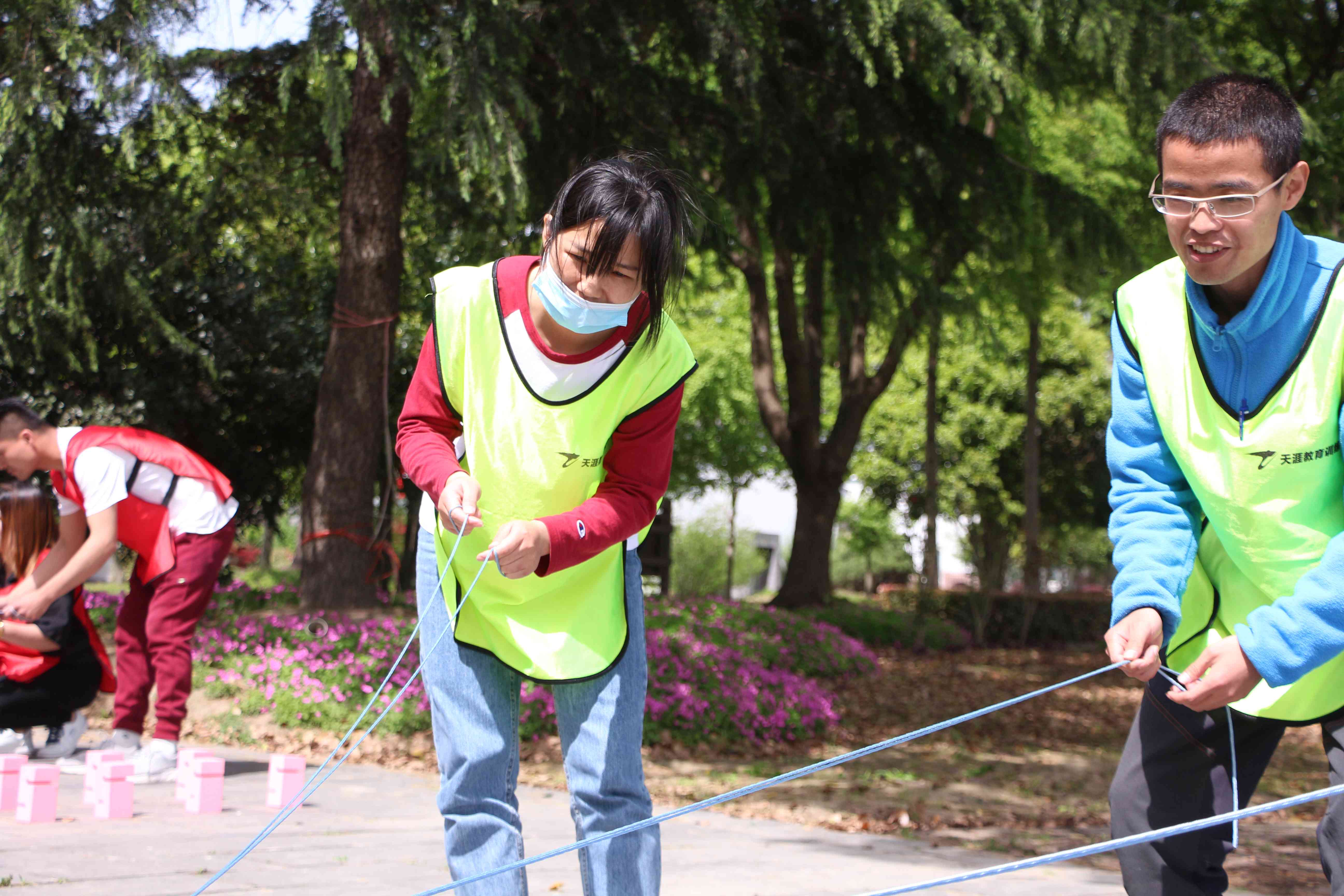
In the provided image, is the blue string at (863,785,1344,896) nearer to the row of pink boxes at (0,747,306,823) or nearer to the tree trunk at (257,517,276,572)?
the row of pink boxes at (0,747,306,823)

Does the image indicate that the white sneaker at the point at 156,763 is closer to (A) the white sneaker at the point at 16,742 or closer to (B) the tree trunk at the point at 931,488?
(A) the white sneaker at the point at 16,742

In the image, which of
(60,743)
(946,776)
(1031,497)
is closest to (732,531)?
(1031,497)

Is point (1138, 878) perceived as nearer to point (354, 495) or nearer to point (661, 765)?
point (661, 765)

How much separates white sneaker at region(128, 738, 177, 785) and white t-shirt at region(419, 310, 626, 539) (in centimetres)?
366

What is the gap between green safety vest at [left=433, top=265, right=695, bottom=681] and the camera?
A: 2.46 meters

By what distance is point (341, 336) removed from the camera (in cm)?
877

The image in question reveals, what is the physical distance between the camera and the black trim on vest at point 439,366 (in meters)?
2.51

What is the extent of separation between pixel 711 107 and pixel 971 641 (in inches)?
449

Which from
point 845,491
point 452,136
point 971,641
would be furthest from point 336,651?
point 845,491

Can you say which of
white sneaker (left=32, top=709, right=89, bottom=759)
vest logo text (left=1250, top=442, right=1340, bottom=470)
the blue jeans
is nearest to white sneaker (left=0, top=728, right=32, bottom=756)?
white sneaker (left=32, top=709, right=89, bottom=759)

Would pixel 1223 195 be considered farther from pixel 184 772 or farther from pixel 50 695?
pixel 50 695

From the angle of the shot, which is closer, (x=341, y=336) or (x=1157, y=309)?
(x=1157, y=309)

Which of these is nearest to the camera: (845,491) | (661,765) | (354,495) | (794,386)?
(661,765)

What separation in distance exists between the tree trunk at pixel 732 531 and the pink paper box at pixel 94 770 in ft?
56.7
